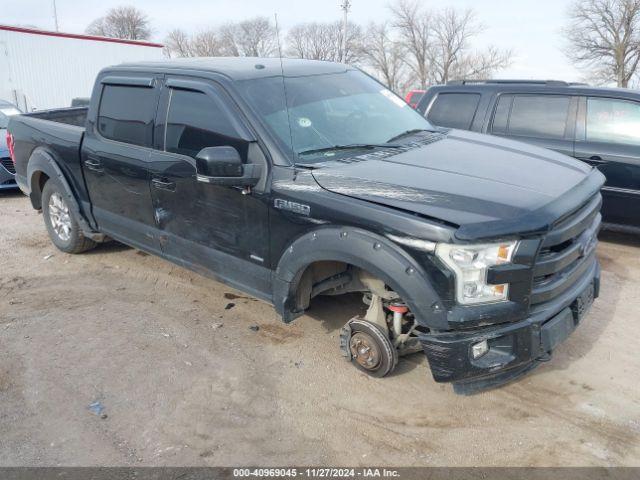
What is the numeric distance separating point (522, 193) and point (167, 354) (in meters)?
2.62

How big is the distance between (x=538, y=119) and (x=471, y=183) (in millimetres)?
3750

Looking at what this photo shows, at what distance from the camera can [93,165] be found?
4801mm

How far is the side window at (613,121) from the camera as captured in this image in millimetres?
5566

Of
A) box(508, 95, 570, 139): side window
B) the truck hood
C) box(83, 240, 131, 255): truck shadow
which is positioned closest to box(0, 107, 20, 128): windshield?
box(83, 240, 131, 255): truck shadow

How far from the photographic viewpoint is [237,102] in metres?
Result: 3.54

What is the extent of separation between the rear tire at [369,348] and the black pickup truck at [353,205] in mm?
11

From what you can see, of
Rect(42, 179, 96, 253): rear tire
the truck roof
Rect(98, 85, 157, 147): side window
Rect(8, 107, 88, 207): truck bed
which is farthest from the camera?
Rect(42, 179, 96, 253): rear tire

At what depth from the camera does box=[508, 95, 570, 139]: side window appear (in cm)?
600

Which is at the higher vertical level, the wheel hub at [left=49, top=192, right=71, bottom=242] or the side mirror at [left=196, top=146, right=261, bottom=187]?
the side mirror at [left=196, top=146, right=261, bottom=187]

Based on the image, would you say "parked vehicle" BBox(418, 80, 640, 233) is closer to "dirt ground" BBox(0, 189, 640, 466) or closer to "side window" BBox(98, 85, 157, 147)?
"dirt ground" BBox(0, 189, 640, 466)

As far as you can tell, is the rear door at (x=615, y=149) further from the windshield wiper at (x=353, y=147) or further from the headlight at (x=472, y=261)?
the headlight at (x=472, y=261)

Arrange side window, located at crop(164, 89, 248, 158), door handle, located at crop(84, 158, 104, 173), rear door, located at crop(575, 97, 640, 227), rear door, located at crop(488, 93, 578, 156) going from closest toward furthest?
side window, located at crop(164, 89, 248, 158) → door handle, located at crop(84, 158, 104, 173) → rear door, located at crop(575, 97, 640, 227) → rear door, located at crop(488, 93, 578, 156)

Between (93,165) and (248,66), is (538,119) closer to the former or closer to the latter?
(248,66)

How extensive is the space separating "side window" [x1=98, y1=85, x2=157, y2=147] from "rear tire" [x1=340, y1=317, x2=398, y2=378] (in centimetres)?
216
